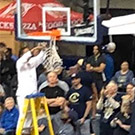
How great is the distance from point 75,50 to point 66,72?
3577 mm

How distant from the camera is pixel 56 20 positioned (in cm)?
1180

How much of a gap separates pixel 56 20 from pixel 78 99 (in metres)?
1.44

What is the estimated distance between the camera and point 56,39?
10812mm

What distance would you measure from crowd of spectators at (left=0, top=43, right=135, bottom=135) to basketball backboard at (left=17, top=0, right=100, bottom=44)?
21.2 inches

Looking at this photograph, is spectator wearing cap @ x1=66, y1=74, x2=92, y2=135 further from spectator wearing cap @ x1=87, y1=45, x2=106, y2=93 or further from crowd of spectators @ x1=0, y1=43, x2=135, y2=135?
spectator wearing cap @ x1=87, y1=45, x2=106, y2=93

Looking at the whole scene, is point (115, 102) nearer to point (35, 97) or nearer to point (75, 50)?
point (35, 97)

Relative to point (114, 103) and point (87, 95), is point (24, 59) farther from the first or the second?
point (114, 103)

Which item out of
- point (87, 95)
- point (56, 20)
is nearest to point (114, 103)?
point (87, 95)

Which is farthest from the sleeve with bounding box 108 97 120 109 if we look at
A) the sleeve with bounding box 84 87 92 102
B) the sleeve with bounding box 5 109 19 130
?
the sleeve with bounding box 5 109 19 130

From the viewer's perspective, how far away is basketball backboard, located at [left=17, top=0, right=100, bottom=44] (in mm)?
10531

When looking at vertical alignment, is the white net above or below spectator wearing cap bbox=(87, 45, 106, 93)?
above

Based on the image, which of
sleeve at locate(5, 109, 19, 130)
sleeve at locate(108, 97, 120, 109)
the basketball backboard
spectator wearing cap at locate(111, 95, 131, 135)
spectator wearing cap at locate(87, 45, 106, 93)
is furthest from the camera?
spectator wearing cap at locate(87, 45, 106, 93)

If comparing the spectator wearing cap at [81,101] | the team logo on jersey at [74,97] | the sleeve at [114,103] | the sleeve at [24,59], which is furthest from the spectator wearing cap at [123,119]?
the sleeve at [24,59]

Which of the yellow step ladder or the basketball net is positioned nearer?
the basketball net
